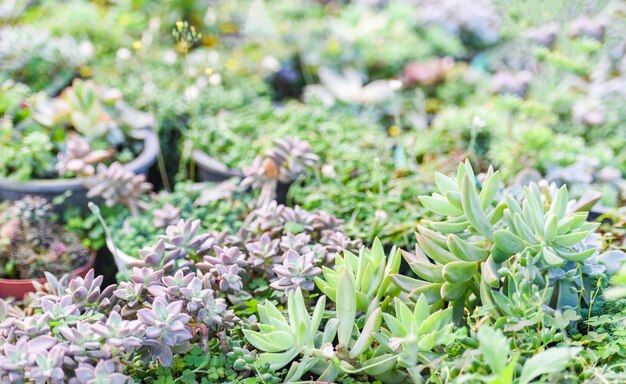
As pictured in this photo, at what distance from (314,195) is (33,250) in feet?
2.61

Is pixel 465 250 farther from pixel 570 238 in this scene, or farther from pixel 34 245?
pixel 34 245

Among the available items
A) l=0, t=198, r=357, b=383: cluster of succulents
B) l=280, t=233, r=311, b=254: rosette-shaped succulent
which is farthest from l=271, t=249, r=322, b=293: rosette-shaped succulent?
l=280, t=233, r=311, b=254: rosette-shaped succulent

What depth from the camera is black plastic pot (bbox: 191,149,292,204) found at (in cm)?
192

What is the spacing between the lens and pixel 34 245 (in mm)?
1706

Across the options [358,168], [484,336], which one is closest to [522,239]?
[484,336]

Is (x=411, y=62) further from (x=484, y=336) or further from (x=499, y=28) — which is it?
(x=484, y=336)

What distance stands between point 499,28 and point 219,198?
2079 mm

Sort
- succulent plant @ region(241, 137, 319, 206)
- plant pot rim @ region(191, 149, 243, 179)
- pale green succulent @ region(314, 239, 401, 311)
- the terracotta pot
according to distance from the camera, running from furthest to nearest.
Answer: plant pot rim @ region(191, 149, 243, 179)
succulent plant @ region(241, 137, 319, 206)
the terracotta pot
pale green succulent @ region(314, 239, 401, 311)

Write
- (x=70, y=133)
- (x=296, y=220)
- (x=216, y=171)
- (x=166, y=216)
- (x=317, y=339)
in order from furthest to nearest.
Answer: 1. (x=70, y=133)
2. (x=216, y=171)
3. (x=166, y=216)
4. (x=296, y=220)
5. (x=317, y=339)

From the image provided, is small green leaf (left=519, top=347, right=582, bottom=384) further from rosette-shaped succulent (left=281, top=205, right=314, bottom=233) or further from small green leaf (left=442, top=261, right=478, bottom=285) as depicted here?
rosette-shaped succulent (left=281, top=205, right=314, bottom=233)

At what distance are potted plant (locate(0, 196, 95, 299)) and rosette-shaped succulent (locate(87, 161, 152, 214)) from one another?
0.52 ft

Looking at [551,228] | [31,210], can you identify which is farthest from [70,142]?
[551,228]

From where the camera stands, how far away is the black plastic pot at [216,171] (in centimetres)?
192

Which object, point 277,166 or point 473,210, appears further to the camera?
point 277,166
